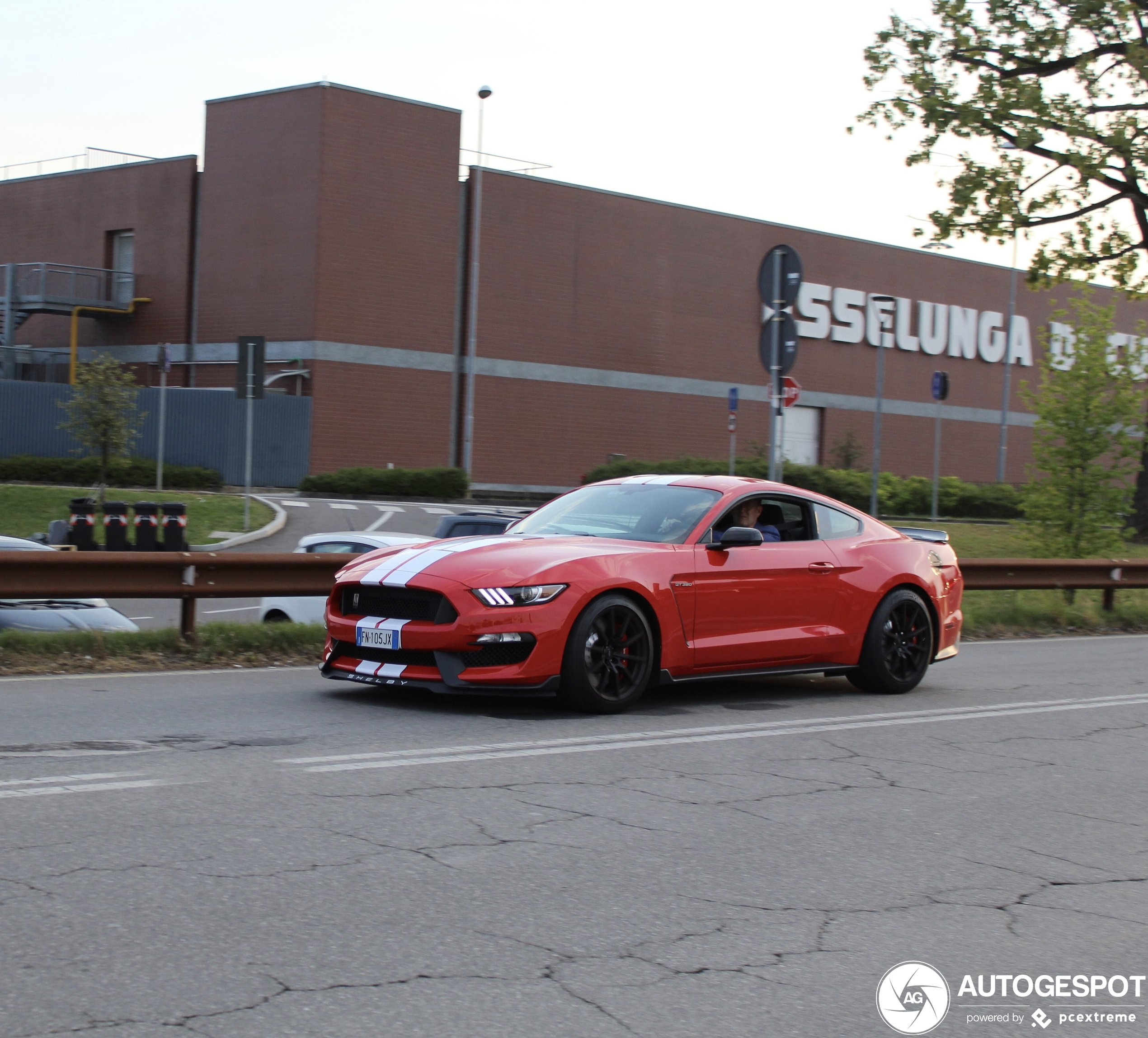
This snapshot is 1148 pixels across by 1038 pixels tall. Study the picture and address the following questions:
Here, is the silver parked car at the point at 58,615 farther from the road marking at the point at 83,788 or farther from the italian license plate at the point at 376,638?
the road marking at the point at 83,788

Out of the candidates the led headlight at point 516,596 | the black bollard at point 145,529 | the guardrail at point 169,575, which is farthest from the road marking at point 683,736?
the black bollard at point 145,529

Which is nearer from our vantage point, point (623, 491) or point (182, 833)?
point (182, 833)

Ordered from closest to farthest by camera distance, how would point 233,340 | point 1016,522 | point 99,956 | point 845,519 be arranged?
point 99,956 < point 845,519 < point 1016,522 < point 233,340

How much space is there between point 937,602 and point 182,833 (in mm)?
6698

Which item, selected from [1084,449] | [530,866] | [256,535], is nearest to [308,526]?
[256,535]

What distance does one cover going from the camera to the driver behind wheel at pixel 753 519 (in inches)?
374

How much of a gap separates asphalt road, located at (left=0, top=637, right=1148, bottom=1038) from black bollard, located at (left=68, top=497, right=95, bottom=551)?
1291 centimetres

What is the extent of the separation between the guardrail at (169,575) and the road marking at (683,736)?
153 inches

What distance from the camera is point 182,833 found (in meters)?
5.22

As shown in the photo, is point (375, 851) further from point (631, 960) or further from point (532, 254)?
point (532, 254)

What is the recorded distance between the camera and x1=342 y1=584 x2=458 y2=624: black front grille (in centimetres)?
804

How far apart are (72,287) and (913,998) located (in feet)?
143

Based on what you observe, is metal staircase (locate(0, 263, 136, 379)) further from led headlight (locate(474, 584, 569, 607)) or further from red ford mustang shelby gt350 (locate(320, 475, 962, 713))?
led headlight (locate(474, 584, 569, 607))

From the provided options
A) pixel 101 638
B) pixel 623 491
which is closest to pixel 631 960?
pixel 623 491
